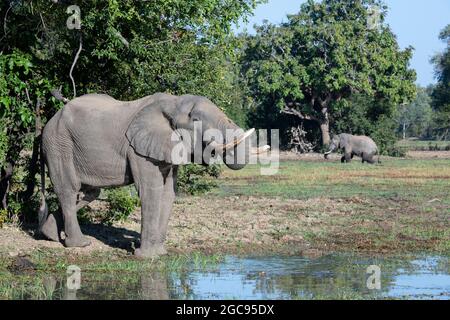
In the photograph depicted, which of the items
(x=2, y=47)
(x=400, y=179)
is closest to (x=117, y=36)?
(x=2, y=47)

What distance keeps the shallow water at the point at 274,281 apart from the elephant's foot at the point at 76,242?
5.40 ft

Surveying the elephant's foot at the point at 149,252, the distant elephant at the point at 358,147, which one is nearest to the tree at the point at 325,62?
the distant elephant at the point at 358,147

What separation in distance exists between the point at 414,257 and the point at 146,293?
464cm

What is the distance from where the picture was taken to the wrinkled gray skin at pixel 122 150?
12938 mm

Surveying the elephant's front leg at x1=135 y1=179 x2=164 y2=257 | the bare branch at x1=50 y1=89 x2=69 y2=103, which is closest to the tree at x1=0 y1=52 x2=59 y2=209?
the bare branch at x1=50 y1=89 x2=69 y2=103

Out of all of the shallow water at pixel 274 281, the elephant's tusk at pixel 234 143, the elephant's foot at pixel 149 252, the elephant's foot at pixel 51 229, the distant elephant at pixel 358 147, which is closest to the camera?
the shallow water at pixel 274 281

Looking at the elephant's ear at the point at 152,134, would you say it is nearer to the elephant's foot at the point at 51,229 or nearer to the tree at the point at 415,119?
the elephant's foot at the point at 51,229

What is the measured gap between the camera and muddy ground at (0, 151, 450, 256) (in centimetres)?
1422

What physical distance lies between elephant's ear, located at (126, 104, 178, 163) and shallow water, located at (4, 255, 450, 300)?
167 cm

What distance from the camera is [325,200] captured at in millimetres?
22047

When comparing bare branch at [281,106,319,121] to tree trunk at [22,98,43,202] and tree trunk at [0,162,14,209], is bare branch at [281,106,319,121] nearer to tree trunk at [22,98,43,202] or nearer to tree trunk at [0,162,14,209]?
tree trunk at [22,98,43,202]

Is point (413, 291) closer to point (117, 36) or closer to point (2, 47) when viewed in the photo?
point (117, 36)

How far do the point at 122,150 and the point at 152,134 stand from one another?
574 millimetres
